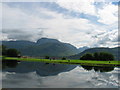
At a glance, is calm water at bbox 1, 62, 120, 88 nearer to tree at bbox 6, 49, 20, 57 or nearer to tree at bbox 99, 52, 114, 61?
tree at bbox 99, 52, 114, 61

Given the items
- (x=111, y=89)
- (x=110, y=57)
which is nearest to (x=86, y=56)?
(x=110, y=57)

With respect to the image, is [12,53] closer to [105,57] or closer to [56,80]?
[105,57]

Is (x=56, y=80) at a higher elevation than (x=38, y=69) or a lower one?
lower

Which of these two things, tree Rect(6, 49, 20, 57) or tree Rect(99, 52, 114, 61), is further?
tree Rect(6, 49, 20, 57)

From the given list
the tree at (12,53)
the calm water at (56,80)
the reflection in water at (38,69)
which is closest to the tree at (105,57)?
the reflection in water at (38,69)

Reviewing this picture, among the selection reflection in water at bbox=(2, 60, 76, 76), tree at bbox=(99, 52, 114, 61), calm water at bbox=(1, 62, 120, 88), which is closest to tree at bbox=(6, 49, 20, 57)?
tree at bbox=(99, 52, 114, 61)

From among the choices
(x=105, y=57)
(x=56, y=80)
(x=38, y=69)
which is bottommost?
(x=56, y=80)

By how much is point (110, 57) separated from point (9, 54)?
67.4 m

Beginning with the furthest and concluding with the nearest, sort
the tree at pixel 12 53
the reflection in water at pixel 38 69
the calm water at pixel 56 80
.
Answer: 1. the tree at pixel 12 53
2. the reflection in water at pixel 38 69
3. the calm water at pixel 56 80

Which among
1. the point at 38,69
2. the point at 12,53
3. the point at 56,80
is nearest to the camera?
the point at 56,80

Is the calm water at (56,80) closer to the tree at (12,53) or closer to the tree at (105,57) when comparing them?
the tree at (105,57)

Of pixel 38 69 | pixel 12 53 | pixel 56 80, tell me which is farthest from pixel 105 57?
pixel 56 80

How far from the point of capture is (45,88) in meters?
25.2

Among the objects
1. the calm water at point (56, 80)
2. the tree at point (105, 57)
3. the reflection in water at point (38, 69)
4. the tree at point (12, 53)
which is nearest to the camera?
the calm water at point (56, 80)
